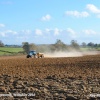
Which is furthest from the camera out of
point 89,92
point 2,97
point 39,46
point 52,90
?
point 39,46

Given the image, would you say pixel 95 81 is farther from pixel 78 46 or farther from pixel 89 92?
pixel 78 46

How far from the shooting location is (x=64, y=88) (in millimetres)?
15430

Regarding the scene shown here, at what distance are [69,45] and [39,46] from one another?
18874 millimetres

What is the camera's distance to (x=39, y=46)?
114 metres

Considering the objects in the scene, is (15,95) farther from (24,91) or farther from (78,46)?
(78,46)

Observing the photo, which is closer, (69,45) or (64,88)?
(64,88)

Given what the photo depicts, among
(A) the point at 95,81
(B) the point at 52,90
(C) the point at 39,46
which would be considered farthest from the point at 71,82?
(C) the point at 39,46

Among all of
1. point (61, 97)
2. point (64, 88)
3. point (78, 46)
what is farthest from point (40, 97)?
point (78, 46)

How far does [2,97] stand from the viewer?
12.9 meters

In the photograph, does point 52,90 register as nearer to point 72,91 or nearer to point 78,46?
point 72,91

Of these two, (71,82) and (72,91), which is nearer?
(72,91)

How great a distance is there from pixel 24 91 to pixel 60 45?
107 meters

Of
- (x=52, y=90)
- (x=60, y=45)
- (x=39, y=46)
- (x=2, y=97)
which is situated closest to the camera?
(x=2, y=97)

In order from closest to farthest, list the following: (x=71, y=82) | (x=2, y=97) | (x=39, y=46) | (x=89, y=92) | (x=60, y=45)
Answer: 1. (x=2, y=97)
2. (x=89, y=92)
3. (x=71, y=82)
4. (x=39, y=46)
5. (x=60, y=45)
